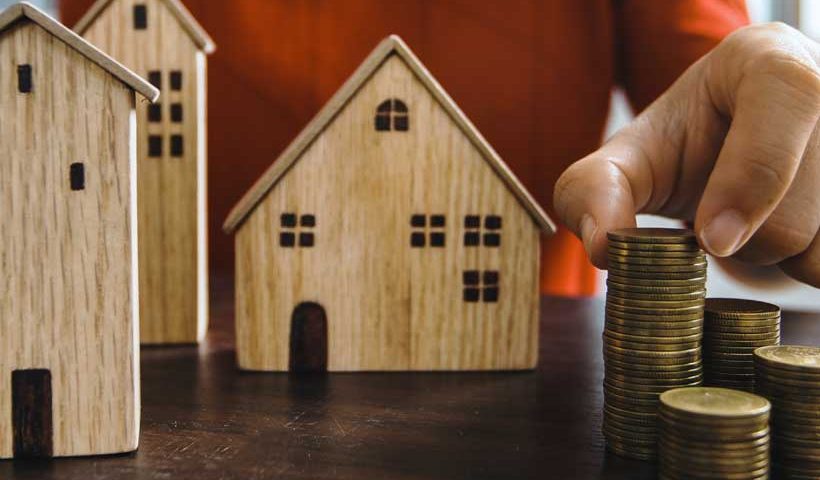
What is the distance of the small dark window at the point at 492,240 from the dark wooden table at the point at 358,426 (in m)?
0.15

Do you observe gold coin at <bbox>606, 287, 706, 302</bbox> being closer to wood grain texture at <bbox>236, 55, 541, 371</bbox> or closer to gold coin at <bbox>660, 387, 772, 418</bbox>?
gold coin at <bbox>660, 387, 772, 418</bbox>

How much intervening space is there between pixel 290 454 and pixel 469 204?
1.24 feet

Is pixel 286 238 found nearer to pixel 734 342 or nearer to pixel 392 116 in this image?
pixel 392 116

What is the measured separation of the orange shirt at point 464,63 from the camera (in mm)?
1679

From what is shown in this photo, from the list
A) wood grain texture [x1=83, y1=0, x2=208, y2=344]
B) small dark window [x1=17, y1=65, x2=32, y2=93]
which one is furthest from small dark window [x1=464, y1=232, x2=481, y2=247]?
small dark window [x1=17, y1=65, x2=32, y2=93]

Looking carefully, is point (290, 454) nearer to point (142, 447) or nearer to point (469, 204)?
point (142, 447)

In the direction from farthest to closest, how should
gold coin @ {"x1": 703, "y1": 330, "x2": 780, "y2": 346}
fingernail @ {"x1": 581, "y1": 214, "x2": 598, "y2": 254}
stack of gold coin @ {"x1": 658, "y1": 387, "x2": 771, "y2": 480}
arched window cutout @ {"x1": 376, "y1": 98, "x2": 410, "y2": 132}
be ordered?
1. arched window cutout @ {"x1": 376, "y1": 98, "x2": 410, "y2": 132}
2. fingernail @ {"x1": 581, "y1": 214, "x2": 598, "y2": 254}
3. gold coin @ {"x1": 703, "y1": 330, "x2": 780, "y2": 346}
4. stack of gold coin @ {"x1": 658, "y1": 387, "x2": 771, "y2": 480}

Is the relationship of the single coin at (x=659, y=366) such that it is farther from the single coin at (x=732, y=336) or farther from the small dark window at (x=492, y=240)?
the small dark window at (x=492, y=240)

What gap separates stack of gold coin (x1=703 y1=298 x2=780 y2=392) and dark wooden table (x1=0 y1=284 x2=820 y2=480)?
12 cm

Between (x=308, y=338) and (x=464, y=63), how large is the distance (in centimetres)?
91

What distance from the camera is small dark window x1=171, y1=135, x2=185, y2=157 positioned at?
40.3 inches

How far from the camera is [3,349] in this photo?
67 cm

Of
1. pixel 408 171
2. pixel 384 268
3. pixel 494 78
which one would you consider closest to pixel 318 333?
pixel 384 268

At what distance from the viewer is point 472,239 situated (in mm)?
946
